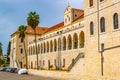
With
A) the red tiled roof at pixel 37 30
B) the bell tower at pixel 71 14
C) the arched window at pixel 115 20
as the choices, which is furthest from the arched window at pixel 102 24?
the red tiled roof at pixel 37 30

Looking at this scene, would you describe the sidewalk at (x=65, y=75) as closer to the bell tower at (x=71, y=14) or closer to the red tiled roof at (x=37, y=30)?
the bell tower at (x=71, y=14)

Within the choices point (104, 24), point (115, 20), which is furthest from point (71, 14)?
point (115, 20)

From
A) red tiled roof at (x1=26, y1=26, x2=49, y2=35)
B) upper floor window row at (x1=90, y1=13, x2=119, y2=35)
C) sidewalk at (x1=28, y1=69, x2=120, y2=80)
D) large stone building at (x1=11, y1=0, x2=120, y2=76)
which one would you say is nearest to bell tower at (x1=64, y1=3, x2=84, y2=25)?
large stone building at (x1=11, y1=0, x2=120, y2=76)

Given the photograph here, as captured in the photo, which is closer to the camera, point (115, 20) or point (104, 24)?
point (115, 20)

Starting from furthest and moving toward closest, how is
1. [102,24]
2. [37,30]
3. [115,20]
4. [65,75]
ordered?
[37,30] → [65,75] → [102,24] → [115,20]

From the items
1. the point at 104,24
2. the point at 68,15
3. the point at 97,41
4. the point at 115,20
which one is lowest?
the point at 97,41

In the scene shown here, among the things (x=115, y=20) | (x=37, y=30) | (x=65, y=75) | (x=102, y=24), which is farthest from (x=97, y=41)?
(x=37, y=30)

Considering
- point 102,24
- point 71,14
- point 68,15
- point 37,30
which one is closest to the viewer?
point 102,24

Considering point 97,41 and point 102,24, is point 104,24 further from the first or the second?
point 97,41

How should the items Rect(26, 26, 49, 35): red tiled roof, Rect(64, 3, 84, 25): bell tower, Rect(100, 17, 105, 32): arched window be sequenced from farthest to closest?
Rect(26, 26, 49, 35): red tiled roof
Rect(64, 3, 84, 25): bell tower
Rect(100, 17, 105, 32): arched window

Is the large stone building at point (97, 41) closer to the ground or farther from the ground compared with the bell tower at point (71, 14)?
closer to the ground

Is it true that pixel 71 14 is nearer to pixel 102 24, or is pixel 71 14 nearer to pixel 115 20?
pixel 102 24

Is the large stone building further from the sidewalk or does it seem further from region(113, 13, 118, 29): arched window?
the sidewalk

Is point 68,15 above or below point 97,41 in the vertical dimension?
above
